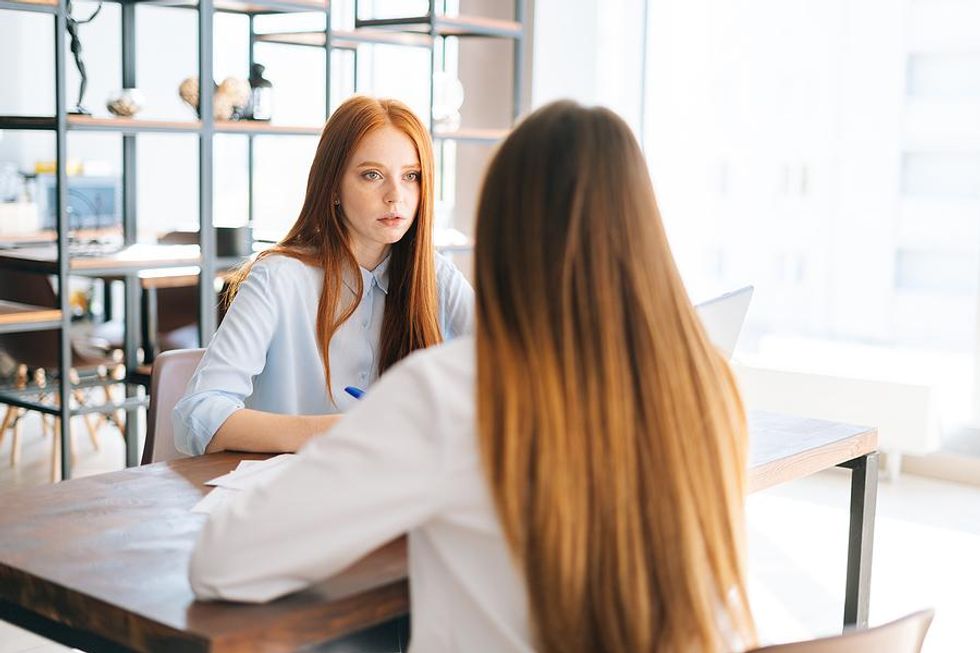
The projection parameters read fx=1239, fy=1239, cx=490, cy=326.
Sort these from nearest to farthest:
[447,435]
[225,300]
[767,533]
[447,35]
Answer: [447,435] < [225,300] < [767,533] < [447,35]

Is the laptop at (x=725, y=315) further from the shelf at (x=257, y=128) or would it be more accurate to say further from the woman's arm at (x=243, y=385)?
the shelf at (x=257, y=128)

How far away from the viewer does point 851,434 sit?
7.30 feet

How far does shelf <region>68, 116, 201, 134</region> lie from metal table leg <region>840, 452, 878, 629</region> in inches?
92.4

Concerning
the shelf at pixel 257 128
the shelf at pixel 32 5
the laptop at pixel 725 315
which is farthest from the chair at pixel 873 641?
the shelf at pixel 257 128

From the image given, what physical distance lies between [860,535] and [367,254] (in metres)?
1.10

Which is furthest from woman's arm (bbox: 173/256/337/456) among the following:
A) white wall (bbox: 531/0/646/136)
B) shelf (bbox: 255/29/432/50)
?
white wall (bbox: 531/0/646/136)

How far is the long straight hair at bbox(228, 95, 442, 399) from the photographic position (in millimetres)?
2248

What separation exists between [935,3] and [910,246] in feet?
3.03

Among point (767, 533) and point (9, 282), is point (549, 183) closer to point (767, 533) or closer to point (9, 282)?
point (767, 533)

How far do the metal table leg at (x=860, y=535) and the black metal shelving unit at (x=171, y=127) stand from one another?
2225 mm

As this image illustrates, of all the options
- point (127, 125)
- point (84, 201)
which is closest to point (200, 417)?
point (127, 125)

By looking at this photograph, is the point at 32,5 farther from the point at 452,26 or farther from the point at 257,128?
the point at 452,26

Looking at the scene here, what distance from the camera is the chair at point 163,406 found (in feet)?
7.45

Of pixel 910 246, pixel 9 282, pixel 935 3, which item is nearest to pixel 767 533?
pixel 910 246
